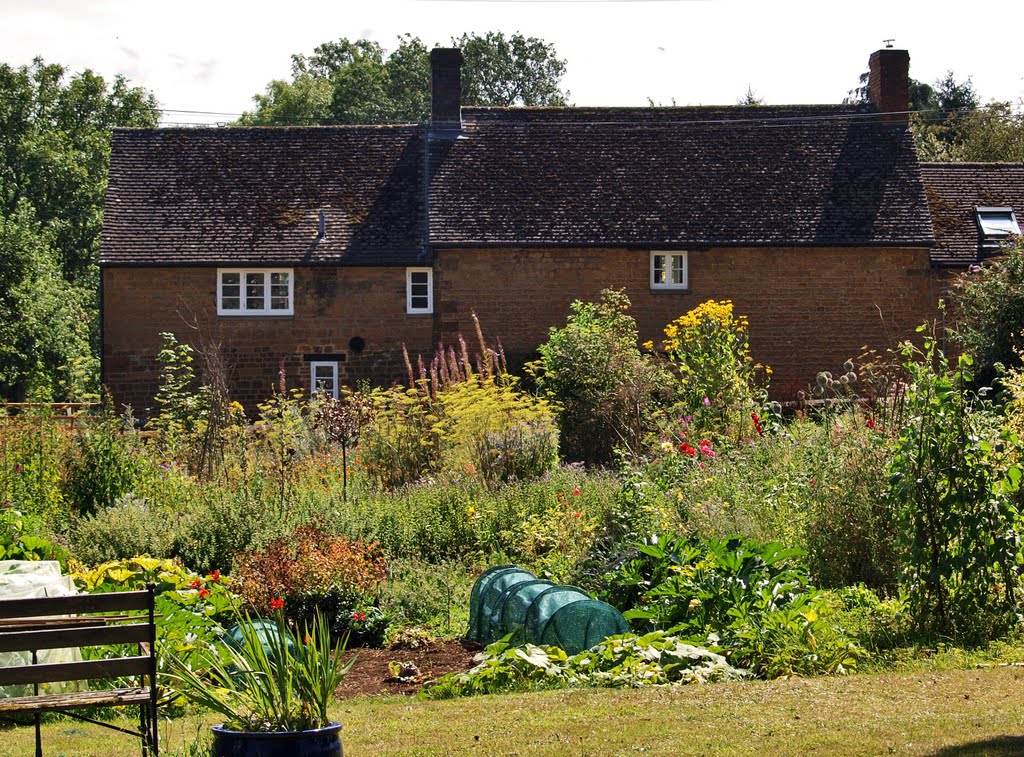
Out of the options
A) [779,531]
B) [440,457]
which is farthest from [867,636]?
[440,457]

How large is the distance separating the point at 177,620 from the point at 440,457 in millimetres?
8306

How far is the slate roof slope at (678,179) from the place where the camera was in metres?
29.5

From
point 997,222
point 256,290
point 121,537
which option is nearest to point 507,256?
point 256,290

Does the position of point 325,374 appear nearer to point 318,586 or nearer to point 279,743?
point 318,586

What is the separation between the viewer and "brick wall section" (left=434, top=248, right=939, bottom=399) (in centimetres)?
2944

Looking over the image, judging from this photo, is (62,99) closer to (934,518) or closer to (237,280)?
(237,280)

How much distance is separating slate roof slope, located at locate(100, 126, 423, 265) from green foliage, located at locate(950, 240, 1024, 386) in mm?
12287

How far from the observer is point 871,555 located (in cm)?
1088

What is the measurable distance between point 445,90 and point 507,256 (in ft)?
17.0

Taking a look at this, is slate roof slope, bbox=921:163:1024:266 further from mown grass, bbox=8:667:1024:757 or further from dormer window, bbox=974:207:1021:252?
mown grass, bbox=8:667:1024:757

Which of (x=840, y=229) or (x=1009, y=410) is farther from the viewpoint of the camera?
(x=840, y=229)

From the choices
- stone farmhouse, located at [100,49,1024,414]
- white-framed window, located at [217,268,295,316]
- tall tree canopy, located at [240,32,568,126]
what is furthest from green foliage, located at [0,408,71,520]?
tall tree canopy, located at [240,32,568,126]

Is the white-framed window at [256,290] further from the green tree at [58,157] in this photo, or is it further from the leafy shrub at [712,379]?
the green tree at [58,157]

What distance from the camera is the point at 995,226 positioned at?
3081 centimetres
